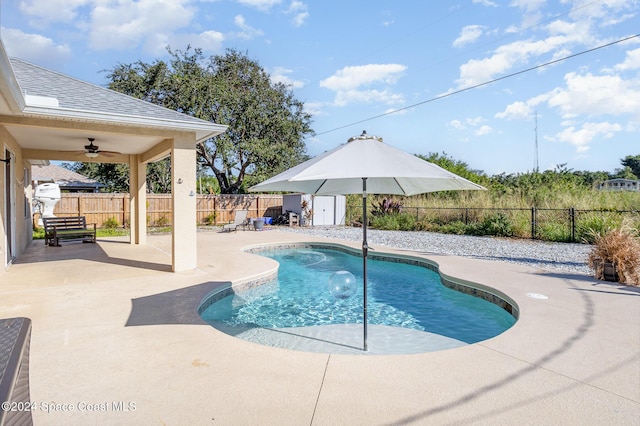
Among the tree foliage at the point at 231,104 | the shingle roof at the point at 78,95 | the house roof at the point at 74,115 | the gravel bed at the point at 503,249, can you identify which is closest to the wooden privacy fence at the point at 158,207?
the tree foliage at the point at 231,104

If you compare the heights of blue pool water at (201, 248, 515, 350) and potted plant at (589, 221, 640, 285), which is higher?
potted plant at (589, 221, 640, 285)

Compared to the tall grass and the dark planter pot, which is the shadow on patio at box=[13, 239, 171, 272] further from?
the tall grass

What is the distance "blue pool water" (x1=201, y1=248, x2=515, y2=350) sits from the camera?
5430mm

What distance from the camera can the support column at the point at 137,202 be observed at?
37.0ft

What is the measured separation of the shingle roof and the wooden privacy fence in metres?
10.3

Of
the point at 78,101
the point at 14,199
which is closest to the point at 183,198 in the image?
the point at 78,101

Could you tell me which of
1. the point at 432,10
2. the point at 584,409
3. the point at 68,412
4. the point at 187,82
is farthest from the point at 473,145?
the point at 68,412

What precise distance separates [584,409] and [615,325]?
93.9 inches

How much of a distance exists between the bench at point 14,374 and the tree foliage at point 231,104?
20.2m

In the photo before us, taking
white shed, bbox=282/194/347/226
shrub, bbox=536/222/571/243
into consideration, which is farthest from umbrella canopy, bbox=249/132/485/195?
white shed, bbox=282/194/347/226

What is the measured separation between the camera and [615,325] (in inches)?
167

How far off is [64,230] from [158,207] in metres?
7.41

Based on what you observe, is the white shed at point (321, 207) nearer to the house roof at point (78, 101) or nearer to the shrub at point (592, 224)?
the shrub at point (592, 224)

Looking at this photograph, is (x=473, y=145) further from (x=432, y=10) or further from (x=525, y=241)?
(x=525, y=241)
